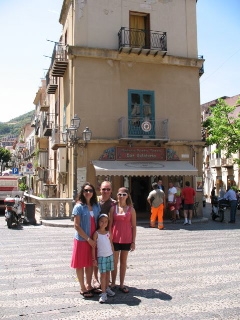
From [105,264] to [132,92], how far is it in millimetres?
13832

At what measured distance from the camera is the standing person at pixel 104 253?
567 cm

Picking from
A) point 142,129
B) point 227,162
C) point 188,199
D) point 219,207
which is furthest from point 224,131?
point 227,162

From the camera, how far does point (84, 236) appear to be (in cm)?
571

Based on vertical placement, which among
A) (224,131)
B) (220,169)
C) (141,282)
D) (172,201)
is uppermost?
(224,131)

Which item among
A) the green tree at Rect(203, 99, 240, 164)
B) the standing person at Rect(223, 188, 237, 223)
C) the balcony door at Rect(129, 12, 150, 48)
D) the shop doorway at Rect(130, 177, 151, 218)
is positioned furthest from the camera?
the green tree at Rect(203, 99, 240, 164)

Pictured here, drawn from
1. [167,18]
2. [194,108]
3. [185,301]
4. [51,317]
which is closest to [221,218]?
[194,108]

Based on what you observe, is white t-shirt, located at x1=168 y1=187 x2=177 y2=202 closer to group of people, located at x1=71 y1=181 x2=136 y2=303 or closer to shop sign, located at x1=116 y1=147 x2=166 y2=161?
shop sign, located at x1=116 y1=147 x2=166 y2=161

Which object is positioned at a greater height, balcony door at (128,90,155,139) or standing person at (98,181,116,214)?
balcony door at (128,90,155,139)

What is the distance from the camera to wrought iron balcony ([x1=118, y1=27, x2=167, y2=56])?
59.8ft

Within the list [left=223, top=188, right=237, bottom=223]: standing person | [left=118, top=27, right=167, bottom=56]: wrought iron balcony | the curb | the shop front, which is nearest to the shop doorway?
the shop front

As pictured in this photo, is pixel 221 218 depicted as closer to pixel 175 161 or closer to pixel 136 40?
pixel 175 161

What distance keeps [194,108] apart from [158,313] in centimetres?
1552

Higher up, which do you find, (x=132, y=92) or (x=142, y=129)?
(x=132, y=92)

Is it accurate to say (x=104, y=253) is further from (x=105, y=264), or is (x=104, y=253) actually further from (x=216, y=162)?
(x=216, y=162)
